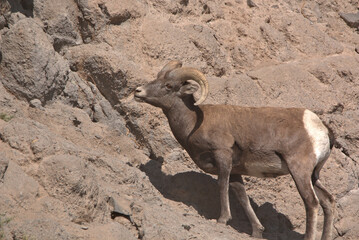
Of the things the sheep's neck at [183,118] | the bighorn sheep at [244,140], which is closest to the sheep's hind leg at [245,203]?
the bighorn sheep at [244,140]

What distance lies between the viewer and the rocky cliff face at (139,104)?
7.89m

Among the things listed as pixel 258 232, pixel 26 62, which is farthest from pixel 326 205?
pixel 26 62

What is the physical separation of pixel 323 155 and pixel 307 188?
1.94 feet

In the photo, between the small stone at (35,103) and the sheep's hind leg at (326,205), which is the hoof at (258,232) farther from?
the small stone at (35,103)

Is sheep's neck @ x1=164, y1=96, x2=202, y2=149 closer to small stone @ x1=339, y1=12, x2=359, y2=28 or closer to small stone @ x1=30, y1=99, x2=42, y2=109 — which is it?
small stone @ x1=30, y1=99, x2=42, y2=109

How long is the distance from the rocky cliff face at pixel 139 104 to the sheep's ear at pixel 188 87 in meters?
1.10

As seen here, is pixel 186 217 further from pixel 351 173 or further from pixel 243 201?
pixel 351 173

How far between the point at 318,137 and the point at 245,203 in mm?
1570

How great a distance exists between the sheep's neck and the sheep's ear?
183 mm

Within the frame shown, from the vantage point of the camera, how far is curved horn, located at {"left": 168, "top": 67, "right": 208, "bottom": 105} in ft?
33.4

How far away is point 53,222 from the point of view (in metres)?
7.28

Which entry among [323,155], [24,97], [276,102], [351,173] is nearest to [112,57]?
[24,97]

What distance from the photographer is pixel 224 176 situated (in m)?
10.2

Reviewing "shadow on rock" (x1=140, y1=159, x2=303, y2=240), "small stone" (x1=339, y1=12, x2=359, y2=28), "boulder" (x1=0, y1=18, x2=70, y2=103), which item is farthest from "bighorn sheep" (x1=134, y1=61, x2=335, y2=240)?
"small stone" (x1=339, y1=12, x2=359, y2=28)
